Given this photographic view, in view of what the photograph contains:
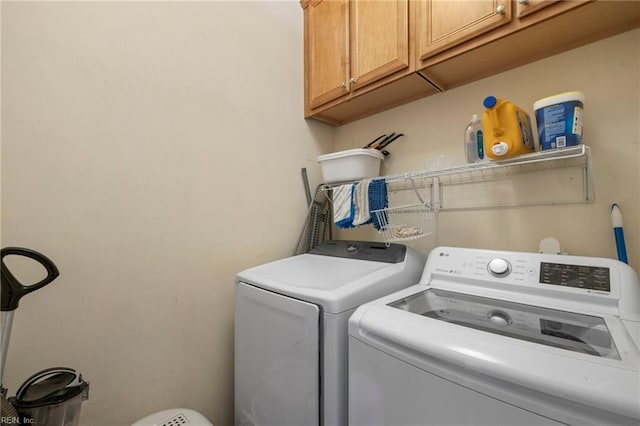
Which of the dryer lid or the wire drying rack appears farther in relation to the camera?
the wire drying rack

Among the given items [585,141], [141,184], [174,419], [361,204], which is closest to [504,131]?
[585,141]

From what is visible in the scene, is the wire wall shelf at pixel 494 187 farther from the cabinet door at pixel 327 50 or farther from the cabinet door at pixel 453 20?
the cabinet door at pixel 327 50

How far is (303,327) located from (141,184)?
→ 0.97 meters

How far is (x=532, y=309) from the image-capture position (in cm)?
89

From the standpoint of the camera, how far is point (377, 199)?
4.50 feet

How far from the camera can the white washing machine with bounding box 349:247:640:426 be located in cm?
52

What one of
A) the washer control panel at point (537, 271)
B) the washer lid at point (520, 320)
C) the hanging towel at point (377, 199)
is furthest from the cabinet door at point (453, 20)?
the washer lid at point (520, 320)

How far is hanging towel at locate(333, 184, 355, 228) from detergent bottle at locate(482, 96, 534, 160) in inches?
25.2

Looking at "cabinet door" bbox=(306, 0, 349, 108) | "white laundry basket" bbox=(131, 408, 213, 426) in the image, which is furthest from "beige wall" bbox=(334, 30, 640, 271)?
"white laundry basket" bbox=(131, 408, 213, 426)

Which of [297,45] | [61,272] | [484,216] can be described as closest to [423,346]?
[484,216]

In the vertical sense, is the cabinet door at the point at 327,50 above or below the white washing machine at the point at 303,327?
above

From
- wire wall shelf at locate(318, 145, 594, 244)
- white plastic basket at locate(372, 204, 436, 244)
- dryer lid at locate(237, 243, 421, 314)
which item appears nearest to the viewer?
dryer lid at locate(237, 243, 421, 314)

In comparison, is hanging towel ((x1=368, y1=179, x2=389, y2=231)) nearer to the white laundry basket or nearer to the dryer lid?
the dryer lid

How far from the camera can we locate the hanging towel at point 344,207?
57.0 inches
